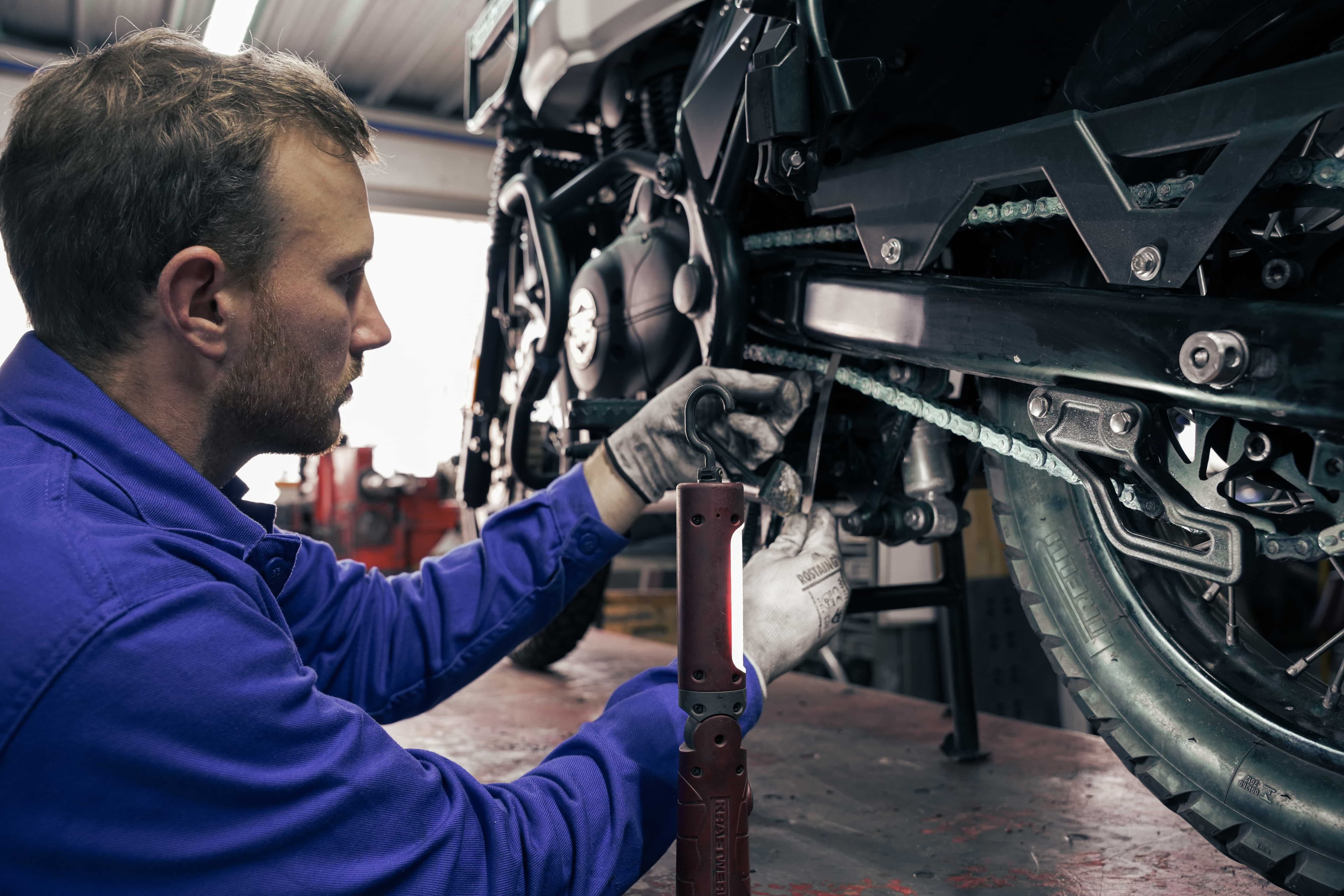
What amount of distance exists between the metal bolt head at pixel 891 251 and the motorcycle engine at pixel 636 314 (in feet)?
1.11

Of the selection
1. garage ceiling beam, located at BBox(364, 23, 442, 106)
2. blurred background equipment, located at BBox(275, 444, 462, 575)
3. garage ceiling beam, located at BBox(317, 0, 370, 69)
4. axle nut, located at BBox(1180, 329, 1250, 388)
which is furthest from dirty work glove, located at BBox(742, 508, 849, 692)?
garage ceiling beam, located at BBox(364, 23, 442, 106)

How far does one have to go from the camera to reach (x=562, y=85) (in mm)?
1437

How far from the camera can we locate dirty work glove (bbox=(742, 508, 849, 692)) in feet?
2.58

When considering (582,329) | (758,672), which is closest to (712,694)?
(758,672)

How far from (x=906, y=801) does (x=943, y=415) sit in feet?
1.74

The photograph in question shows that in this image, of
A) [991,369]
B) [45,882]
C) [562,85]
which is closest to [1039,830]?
[991,369]

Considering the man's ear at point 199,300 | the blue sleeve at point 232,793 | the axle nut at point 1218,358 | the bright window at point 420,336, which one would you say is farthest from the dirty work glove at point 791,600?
the bright window at point 420,336

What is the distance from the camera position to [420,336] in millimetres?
5617

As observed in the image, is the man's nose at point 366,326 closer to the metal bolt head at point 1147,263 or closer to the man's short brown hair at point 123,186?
the man's short brown hair at point 123,186

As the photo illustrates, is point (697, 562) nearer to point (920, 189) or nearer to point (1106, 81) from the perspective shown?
point (920, 189)

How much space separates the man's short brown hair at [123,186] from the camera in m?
0.61

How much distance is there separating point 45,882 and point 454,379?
540 centimetres

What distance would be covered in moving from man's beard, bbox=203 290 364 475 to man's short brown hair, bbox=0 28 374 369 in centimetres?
5

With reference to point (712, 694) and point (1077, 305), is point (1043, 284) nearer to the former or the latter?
point (1077, 305)
